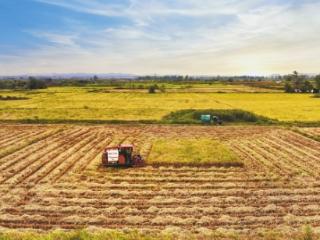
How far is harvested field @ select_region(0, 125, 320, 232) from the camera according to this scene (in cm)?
1416

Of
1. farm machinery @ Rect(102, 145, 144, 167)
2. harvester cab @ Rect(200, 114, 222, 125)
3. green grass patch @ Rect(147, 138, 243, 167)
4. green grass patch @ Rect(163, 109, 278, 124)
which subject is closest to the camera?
farm machinery @ Rect(102, 145, 144, 167)

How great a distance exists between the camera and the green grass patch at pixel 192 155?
2242 centimetres

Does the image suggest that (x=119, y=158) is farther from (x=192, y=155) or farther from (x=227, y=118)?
(x=227, y=118)

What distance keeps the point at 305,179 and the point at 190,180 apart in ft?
17.9

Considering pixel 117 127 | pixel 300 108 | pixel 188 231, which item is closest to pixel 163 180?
pixel 188 231

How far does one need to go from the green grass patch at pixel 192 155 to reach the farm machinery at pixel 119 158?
90cm

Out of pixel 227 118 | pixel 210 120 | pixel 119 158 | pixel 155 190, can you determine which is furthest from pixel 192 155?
pixel 227 118

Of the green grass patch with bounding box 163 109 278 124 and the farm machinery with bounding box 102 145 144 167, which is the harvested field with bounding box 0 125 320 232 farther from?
the green grass patch with bounding box 163 109 278 124

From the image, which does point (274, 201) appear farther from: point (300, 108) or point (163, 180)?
point (300, 108)

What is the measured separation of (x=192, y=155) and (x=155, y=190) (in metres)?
6.78

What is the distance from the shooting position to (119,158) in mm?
21953

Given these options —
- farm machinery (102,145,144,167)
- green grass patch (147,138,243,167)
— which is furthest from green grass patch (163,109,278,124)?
farm machinery (102,145,144,167)

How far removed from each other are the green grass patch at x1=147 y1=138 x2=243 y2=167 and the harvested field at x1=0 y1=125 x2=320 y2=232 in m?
0.65

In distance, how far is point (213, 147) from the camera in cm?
2656
